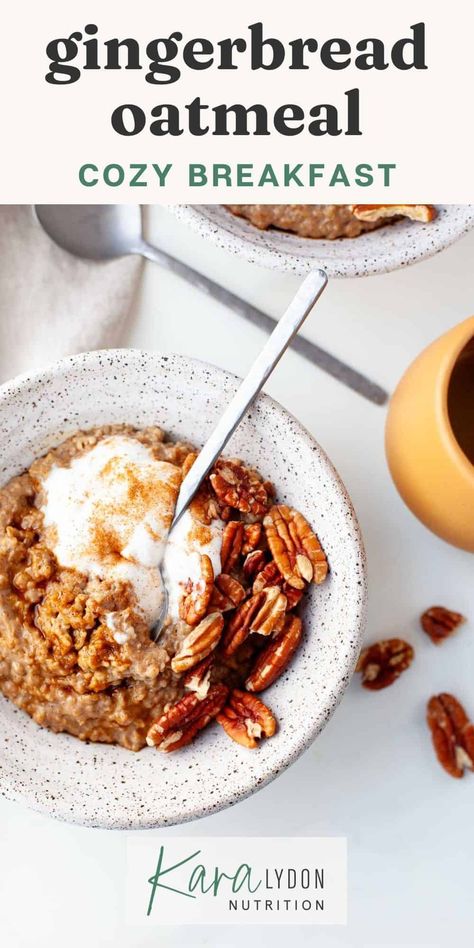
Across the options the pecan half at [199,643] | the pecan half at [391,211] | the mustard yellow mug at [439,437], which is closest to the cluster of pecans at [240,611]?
the pecan half at [199,643]

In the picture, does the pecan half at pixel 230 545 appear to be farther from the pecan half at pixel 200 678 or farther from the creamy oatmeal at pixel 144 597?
the pecan half at pixel 200 678

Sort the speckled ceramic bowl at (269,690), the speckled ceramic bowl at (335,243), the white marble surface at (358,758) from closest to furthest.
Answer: the speckled ceramic bowl at (269,690), the speckled ceramic bowl at (335,243), the white marble surface at (358,758)

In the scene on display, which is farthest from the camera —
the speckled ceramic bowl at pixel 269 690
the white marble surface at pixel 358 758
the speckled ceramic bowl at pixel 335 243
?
the white marble surface at pixel 358 758

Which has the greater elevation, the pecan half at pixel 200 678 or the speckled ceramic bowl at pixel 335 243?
the speckled ceramic bowl at pixel 335 243

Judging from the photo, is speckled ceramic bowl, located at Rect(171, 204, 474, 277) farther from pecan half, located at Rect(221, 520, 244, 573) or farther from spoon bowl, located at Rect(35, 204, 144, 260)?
pecan half, located at Rect(221, 520, 244, 573)

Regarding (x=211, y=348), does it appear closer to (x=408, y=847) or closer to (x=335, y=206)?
(x=335, y=206)

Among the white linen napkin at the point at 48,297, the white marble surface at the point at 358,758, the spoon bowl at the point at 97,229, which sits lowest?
the white marble surface at the point at 358,758

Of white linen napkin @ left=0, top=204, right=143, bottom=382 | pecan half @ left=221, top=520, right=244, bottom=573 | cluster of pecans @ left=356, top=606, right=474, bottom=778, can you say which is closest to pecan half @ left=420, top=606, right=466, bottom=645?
cluster of pecans @ left=356, top=606, right=474, bottom=778
